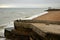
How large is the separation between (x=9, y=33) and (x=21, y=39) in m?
0.17

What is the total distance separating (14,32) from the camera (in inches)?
53.6

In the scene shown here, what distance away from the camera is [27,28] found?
124 centimetres

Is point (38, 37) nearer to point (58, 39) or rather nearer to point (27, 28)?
point (58, 39)

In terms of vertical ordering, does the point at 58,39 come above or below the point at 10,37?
above

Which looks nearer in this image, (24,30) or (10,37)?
(24,30)

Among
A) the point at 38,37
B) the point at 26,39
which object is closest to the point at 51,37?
the point at 38,37

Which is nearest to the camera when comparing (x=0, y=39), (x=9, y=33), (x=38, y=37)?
(x=38, y=37)

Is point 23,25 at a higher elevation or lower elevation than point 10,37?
higher

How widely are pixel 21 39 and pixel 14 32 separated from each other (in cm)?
9

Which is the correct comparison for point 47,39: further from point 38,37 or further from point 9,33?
point 9,33

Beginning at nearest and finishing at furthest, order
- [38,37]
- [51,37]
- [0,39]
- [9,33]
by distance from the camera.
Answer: [51,37], [38,37], [9,33], [0,39]

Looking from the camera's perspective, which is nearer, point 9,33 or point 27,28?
point 27,28

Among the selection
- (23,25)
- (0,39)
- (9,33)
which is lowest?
(0,39)

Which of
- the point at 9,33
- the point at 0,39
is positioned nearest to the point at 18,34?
the point at 9,33
